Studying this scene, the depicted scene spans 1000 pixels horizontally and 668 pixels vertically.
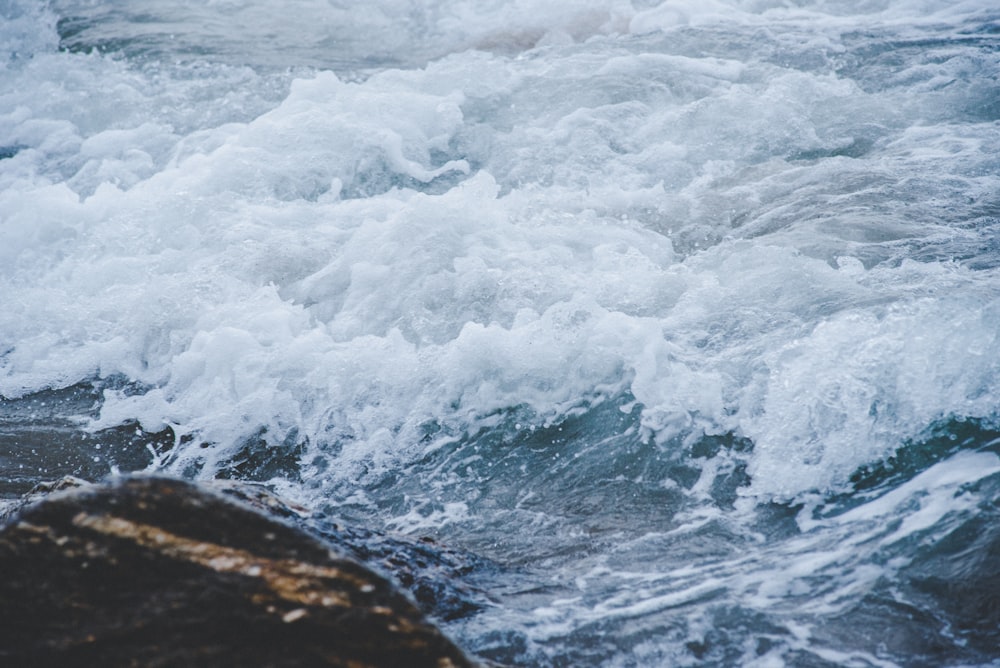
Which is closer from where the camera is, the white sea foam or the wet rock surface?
the wet rock surface

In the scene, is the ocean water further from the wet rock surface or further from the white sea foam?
the wet rock surface

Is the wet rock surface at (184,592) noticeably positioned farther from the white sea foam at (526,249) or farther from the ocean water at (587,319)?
the white sea foam at (526,249)

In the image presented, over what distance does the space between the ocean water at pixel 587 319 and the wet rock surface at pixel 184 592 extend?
0.80m

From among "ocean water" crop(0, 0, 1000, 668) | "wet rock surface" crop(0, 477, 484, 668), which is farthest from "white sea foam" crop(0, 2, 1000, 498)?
"wet rock surface" crop(0, 477, 484, 668)

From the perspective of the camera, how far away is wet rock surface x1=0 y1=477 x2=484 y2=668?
2.05 metres

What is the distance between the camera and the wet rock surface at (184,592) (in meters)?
2.05

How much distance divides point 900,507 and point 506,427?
1989 mm

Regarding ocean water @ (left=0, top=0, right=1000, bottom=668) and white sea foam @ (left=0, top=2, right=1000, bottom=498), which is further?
white sea foam @ (left=0, top=2, right=1000, bottom=498)

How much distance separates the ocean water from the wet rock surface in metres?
0.80

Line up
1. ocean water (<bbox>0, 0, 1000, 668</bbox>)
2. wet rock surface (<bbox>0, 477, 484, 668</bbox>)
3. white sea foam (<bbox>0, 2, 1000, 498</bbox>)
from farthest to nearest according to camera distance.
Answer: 1. white sea foam (<bbox>0, 2, 1000, 498</bbox>)
2. ocean water (<bbox>0, 0, 1000, 668</bbox>)
3. wet rock surface (<bbox>0, 477, 484, 668</bbox>)

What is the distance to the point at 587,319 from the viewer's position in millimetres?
5113

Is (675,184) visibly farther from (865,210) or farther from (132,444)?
(132,444)

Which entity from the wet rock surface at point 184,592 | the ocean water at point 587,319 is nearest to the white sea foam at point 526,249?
the ocean water at point 587,319

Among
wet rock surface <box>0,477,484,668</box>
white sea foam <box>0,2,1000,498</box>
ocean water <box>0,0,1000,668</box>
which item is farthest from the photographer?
white sea foam <box>0,2,1000,498</box>
